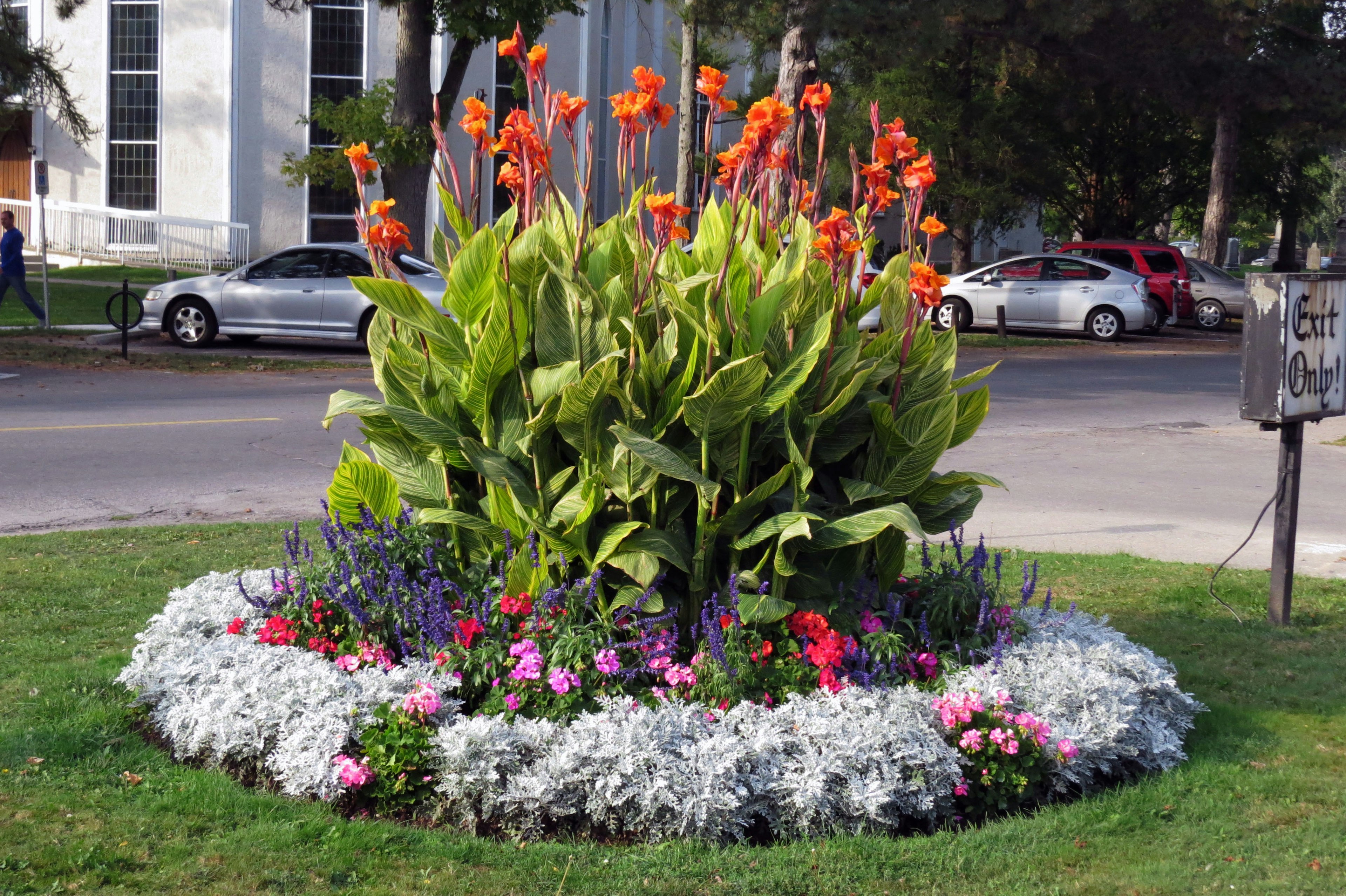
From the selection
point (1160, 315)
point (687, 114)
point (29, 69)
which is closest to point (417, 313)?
point (29, 69)

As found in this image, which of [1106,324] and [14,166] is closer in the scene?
[1106,324]

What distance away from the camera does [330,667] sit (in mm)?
4195

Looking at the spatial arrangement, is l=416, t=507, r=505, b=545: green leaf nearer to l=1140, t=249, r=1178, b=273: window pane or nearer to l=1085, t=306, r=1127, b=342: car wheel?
l=1085, t=306, r=1127, b=342: car wheel

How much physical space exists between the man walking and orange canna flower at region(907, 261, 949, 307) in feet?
61.9

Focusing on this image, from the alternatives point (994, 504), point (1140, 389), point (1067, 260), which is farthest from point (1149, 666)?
point (1067, 260)

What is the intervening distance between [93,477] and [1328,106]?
26534 millimetres

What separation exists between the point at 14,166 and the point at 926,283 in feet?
111

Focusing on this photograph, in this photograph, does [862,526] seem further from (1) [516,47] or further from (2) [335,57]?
(2) [335,57]

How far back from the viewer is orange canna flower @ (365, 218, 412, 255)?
4.55 metres

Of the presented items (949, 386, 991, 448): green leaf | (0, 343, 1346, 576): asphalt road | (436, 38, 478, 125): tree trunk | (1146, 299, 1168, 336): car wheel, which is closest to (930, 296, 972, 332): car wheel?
(1146, 299, 1168, 336): car wheel

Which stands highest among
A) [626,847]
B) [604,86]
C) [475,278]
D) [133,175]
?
[604,86]

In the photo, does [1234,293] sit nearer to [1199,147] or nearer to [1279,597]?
[1199,147]

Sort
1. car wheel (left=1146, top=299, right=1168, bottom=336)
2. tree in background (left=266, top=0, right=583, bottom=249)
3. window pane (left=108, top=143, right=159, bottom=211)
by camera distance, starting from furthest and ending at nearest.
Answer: window pane (left=108, top=143, right=159, bottom=211) < car wheel (left=1146, top=299, right=1168, bottom=336) < tree in background (left=266, top=0, right=583, bottom=249)

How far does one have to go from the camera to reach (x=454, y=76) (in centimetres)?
2072
